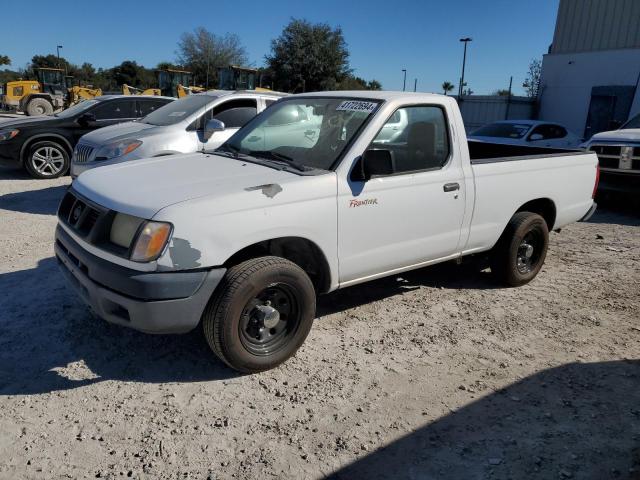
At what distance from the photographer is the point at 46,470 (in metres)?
2.52

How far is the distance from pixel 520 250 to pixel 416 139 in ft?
6.01

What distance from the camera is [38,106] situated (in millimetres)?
27172

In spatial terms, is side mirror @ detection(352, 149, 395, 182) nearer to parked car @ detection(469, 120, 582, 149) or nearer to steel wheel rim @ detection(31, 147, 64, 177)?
steel wheel rim @ detection(31, 147, 64, 177)

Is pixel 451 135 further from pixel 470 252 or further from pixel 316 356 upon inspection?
pixel 316 356

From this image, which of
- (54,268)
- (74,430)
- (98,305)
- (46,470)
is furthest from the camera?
(54,268)

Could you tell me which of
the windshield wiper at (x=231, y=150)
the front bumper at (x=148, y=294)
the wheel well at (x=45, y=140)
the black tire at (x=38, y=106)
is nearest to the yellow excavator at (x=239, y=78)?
the black tire at (x=38, y=106)

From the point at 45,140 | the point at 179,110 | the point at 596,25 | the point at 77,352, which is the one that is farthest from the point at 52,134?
the point at 596,25

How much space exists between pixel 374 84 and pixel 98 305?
254 feet

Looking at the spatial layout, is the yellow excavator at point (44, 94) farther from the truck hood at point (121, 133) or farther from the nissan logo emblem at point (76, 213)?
the nissan logo emblem at point (76, 213)

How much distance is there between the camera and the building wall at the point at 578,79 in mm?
17938

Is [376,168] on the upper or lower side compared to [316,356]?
upper

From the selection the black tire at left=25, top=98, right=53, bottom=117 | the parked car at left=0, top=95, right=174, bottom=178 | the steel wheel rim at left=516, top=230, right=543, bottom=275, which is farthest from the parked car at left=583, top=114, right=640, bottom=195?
the black tire at left=25, top=98, right=53, bottom=117

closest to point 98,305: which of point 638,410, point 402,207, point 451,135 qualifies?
point 402,207

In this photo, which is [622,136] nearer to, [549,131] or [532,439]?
[549,131]
